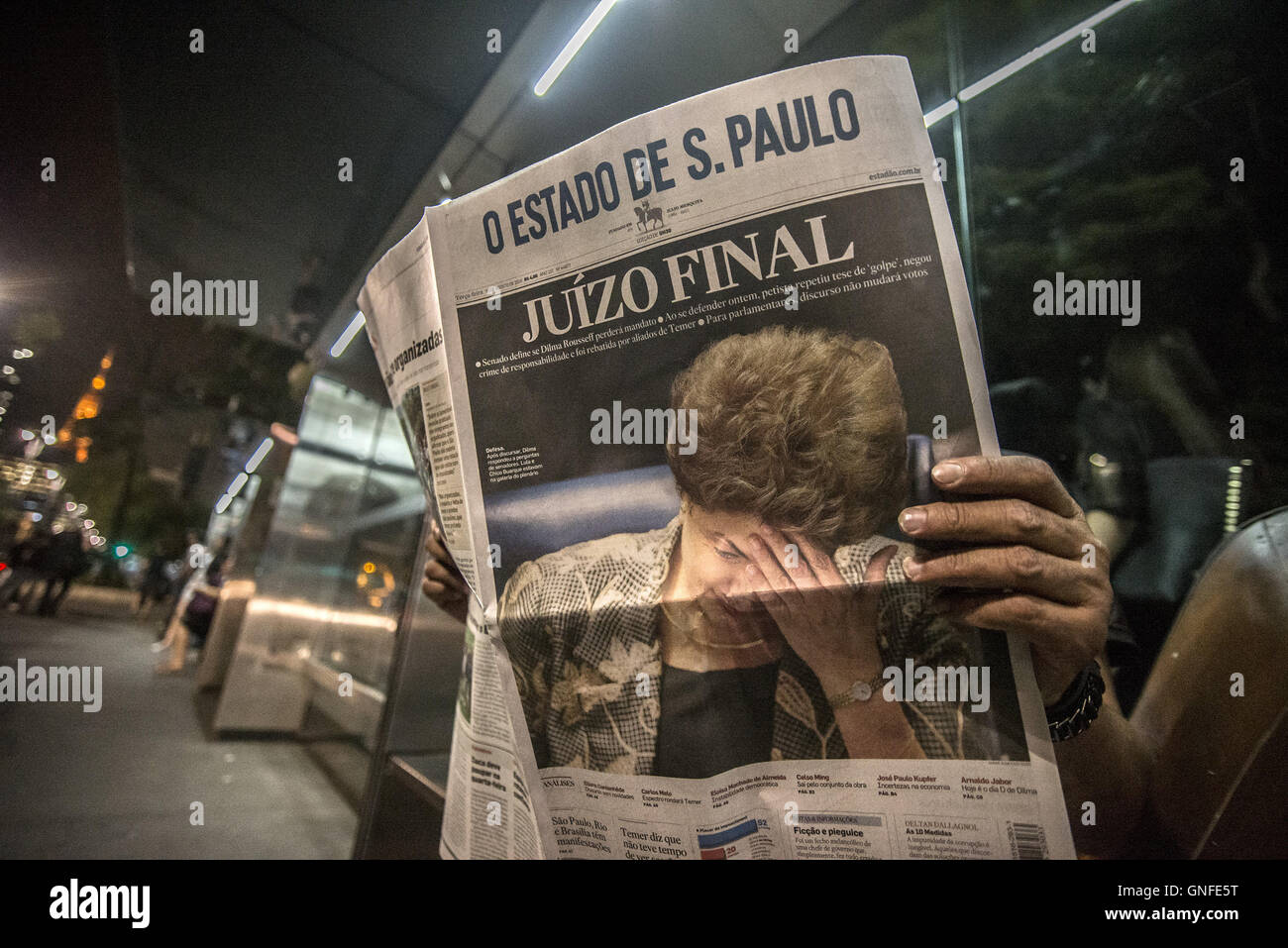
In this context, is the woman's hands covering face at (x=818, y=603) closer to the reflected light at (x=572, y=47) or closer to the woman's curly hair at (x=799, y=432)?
the woman's curly hair at (x=799, y=432)

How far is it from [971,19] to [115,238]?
3.33 m

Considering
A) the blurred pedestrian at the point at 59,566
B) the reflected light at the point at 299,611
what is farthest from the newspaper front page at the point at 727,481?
the blurred pedestrian at the point at 59,566

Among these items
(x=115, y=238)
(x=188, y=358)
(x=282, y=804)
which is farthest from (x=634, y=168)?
(x=188, y=358)

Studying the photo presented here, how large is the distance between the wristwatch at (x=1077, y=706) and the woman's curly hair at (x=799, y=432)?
8.0 inches

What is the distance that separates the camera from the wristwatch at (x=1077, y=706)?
46 cm

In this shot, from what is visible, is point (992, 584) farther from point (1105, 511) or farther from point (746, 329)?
point (1105, 511)

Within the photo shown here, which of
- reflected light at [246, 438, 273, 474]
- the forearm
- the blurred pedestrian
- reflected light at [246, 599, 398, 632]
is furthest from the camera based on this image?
reflected light at [246, 438, 273, 474]

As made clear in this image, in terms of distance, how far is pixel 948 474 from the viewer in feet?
1.33

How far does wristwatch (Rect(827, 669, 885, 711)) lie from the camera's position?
45 cm

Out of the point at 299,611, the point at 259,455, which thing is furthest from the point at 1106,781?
the point at 259,455

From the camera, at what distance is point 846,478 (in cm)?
43

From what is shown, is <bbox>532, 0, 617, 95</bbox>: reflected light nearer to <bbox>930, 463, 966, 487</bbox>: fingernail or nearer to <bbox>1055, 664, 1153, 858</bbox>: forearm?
<bbox>930, 463, 966, 487</bbox>: fingernail

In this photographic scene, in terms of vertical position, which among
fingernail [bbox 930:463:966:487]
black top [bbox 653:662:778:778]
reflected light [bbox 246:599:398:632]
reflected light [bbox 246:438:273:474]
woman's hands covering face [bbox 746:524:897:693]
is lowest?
reflected light [bbox 246:599:398:632]

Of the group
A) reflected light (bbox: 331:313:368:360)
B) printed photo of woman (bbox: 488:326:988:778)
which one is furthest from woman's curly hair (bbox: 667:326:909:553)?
reflected light (bbox: 331:313:368:360)
